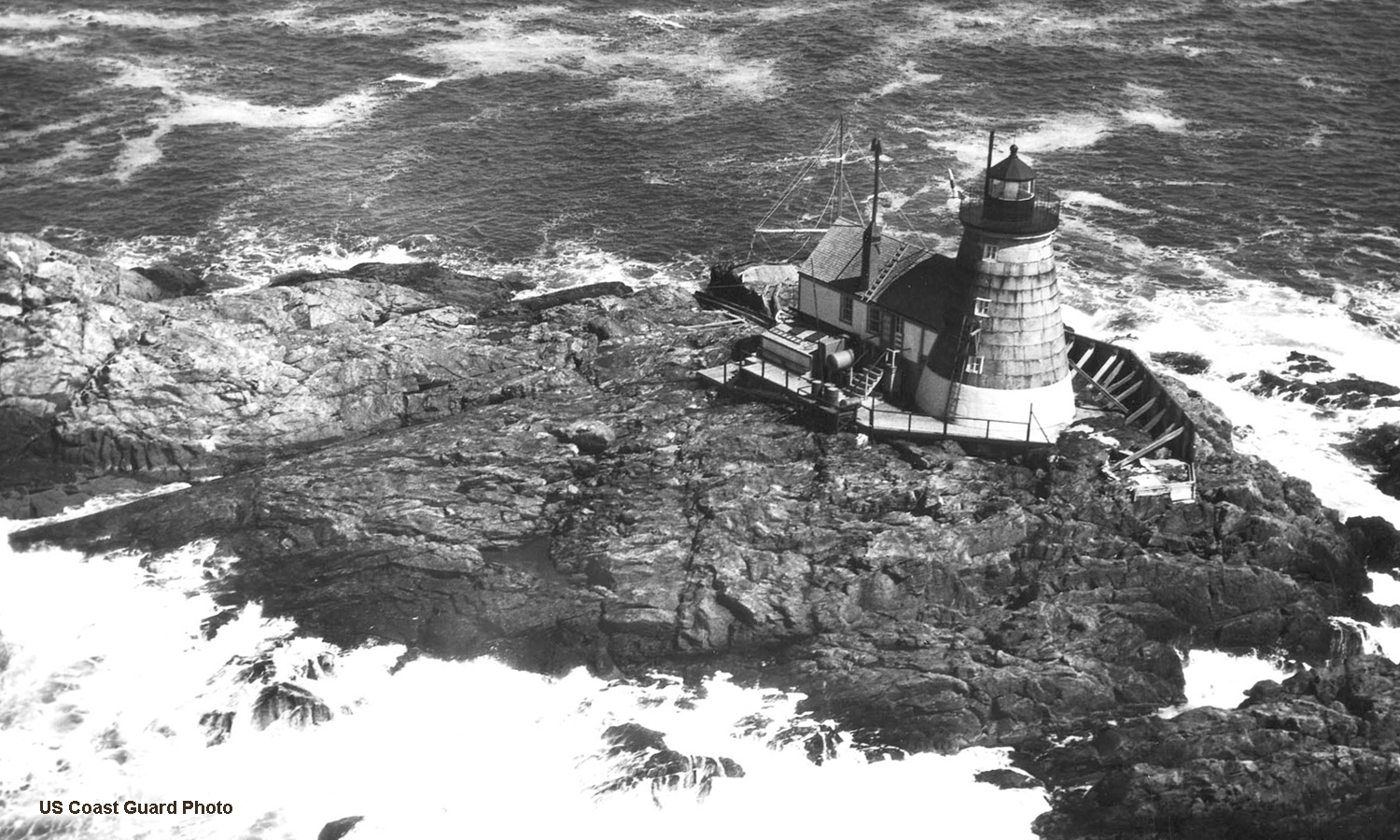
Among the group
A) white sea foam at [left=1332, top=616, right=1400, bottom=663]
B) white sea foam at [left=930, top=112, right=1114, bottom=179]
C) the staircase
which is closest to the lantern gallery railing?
the staircase

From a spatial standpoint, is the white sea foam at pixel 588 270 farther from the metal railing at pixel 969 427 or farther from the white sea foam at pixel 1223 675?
the white sea foam at pixel 1223 675

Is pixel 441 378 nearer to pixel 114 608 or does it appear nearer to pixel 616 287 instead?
pixel 616 287

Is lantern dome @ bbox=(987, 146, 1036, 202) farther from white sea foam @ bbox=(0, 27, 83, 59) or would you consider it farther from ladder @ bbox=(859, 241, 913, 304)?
white sea foam @ bbox=(0, 27, 83, 59)

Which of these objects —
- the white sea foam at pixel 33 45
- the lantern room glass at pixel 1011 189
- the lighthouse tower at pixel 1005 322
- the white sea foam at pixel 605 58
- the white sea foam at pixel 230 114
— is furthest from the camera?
the white sea foam at pixel 33 45

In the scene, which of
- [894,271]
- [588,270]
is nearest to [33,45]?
[588,270]

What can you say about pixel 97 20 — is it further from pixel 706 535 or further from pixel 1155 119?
pixel 706 535

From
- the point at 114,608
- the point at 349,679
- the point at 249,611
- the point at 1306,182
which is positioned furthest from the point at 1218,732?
the point at 1306,182

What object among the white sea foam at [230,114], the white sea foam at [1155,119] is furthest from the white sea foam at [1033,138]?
the white sea foam at [230,114]
